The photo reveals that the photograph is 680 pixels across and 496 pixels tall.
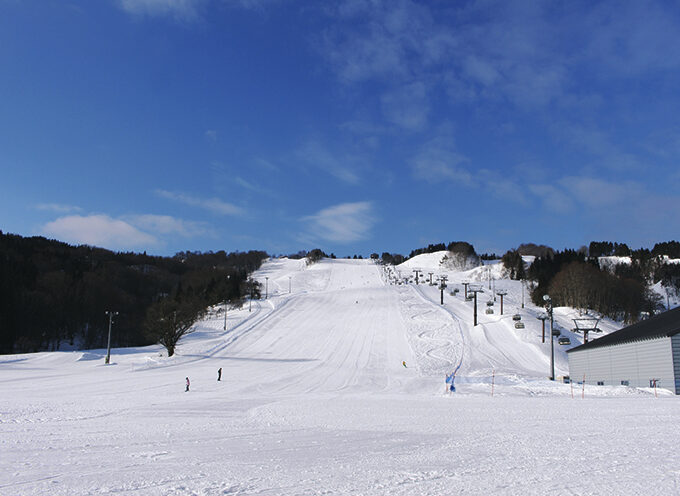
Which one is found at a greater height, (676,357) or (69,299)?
(69,299)

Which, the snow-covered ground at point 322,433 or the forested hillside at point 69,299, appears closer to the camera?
the snow-covered ground at point 322,433

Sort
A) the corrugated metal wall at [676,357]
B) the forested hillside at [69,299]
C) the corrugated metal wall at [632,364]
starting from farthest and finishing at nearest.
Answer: the forested hillside at [69,299]
the corrugated metal wall at [632,364]
the corrugated metal wall at [676,357]

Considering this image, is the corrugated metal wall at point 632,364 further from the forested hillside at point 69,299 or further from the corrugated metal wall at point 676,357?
the forested hillside at point 69,299

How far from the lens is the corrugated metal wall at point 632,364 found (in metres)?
24.8

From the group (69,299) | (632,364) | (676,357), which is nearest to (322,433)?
(676,357)

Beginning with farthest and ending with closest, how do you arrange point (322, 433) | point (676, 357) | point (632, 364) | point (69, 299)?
point (69, 299), point (632, 364), point (676, 357), point (322, 433)

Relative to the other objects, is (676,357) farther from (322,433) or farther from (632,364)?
(322,433)

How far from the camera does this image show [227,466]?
793cm

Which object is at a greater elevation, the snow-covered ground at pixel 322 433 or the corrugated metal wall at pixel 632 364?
the corrugated metal wall at pixel 632 364

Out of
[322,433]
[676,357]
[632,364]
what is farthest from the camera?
[632,364]

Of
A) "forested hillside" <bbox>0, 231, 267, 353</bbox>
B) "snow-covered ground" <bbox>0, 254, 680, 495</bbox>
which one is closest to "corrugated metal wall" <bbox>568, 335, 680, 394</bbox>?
"snow-covered ground" <bbox>0, 254, 680, 495</bbox>

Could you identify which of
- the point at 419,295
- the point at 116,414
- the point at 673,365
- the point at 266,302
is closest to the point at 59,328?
the point at 266,302

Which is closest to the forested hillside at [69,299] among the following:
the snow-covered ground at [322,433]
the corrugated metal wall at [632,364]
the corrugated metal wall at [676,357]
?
the snow-covered ground at [322,433]

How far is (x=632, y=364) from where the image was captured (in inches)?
1113
